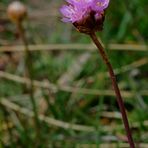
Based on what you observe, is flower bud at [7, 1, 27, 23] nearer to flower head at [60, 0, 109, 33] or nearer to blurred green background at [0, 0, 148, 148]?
blurred green background at [0, 0, 148, 148]

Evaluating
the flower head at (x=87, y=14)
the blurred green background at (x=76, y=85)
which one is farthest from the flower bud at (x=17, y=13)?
the flower head at (x=87, y=14)

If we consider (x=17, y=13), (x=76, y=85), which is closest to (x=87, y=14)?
(x=17, y=13)

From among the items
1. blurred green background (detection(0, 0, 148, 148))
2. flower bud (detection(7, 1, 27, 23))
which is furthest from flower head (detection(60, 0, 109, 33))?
flower bud (detection(7, 1, 27, 23))

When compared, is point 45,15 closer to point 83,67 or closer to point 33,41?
point 33,41

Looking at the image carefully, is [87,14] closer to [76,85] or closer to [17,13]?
[17,13]

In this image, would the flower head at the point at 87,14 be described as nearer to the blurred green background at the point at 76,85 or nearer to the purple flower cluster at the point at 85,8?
the purple flower cluster at the point at 85,8

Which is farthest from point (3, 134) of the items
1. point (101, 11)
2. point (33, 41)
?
point (101, 11)

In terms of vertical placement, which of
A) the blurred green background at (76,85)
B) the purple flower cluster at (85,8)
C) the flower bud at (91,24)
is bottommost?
the flower bud at (91,24)
